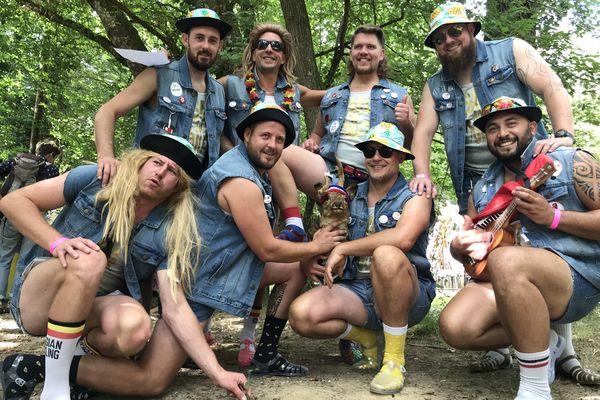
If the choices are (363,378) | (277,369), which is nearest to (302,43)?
(277,369)

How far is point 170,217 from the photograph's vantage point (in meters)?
3.56

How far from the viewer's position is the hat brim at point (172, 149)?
350cm

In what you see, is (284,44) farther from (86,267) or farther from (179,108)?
(86,267)

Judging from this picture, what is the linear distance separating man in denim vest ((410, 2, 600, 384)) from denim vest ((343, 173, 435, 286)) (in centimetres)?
28

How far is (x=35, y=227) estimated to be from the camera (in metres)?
3.22

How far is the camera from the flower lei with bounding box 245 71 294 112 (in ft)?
15.7

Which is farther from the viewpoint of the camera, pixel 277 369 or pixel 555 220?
pixel 277 369

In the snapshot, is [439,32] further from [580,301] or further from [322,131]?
[580,301]

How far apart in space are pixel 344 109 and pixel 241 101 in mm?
934

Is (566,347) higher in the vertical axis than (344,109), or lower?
lower

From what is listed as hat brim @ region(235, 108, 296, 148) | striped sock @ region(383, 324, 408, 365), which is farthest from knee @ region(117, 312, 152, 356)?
striped sock @ region(383, 324, 408, 365)

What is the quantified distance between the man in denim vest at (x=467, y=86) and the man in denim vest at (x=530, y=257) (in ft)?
1.62

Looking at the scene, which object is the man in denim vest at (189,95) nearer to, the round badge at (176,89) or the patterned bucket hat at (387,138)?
the round badge at (176,89)

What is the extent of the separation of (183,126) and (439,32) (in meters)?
2.30
